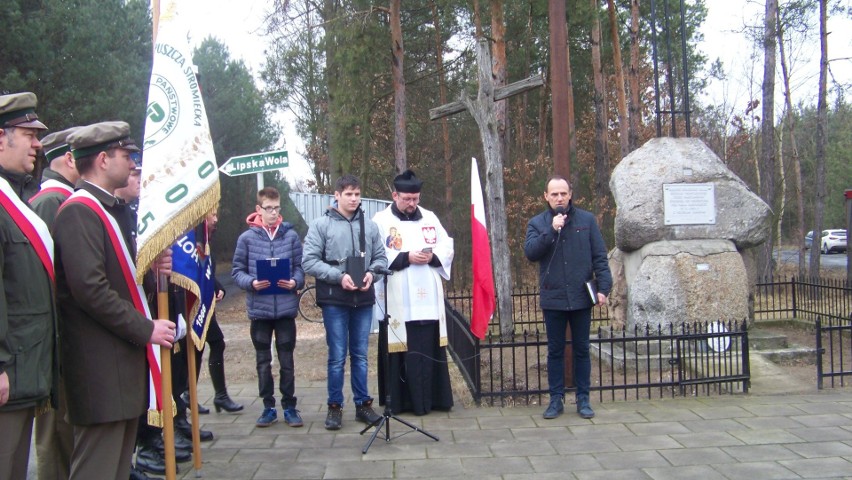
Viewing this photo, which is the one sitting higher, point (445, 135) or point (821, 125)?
point (445, 135)

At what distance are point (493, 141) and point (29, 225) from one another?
19.7 ft

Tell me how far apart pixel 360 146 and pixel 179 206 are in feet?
37.5

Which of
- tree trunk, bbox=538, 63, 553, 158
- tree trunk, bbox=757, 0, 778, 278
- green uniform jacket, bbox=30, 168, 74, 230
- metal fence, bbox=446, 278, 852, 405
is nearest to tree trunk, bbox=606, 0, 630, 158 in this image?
tree trunk, bbox=538, 63, 553, 158

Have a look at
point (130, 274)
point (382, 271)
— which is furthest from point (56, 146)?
point (382, 271)

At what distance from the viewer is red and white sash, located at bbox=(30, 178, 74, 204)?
401 cm

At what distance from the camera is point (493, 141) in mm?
8344

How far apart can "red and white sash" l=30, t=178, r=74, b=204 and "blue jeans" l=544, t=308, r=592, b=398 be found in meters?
3.65

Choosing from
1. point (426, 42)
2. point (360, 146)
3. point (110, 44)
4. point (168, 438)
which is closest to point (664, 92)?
point (426, 42)

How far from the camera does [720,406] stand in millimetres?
5984

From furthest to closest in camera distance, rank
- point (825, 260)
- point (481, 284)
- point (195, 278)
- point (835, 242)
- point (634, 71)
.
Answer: point (835, 242) < point (825, 260) < point (634, 71) < point (481, 284) < point (195, 278)

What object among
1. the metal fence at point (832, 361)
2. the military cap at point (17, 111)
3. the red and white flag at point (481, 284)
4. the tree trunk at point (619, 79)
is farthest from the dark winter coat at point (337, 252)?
the tree trunk at point (619, 79)

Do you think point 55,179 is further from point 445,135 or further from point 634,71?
point 445,135

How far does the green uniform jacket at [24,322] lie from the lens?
9.18 feet

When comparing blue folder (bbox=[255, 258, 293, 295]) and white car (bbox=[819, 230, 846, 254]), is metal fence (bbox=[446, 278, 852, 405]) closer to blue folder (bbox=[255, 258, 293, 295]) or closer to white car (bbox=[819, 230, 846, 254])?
blue folder (bbox=[255, 258, 293, 295])
